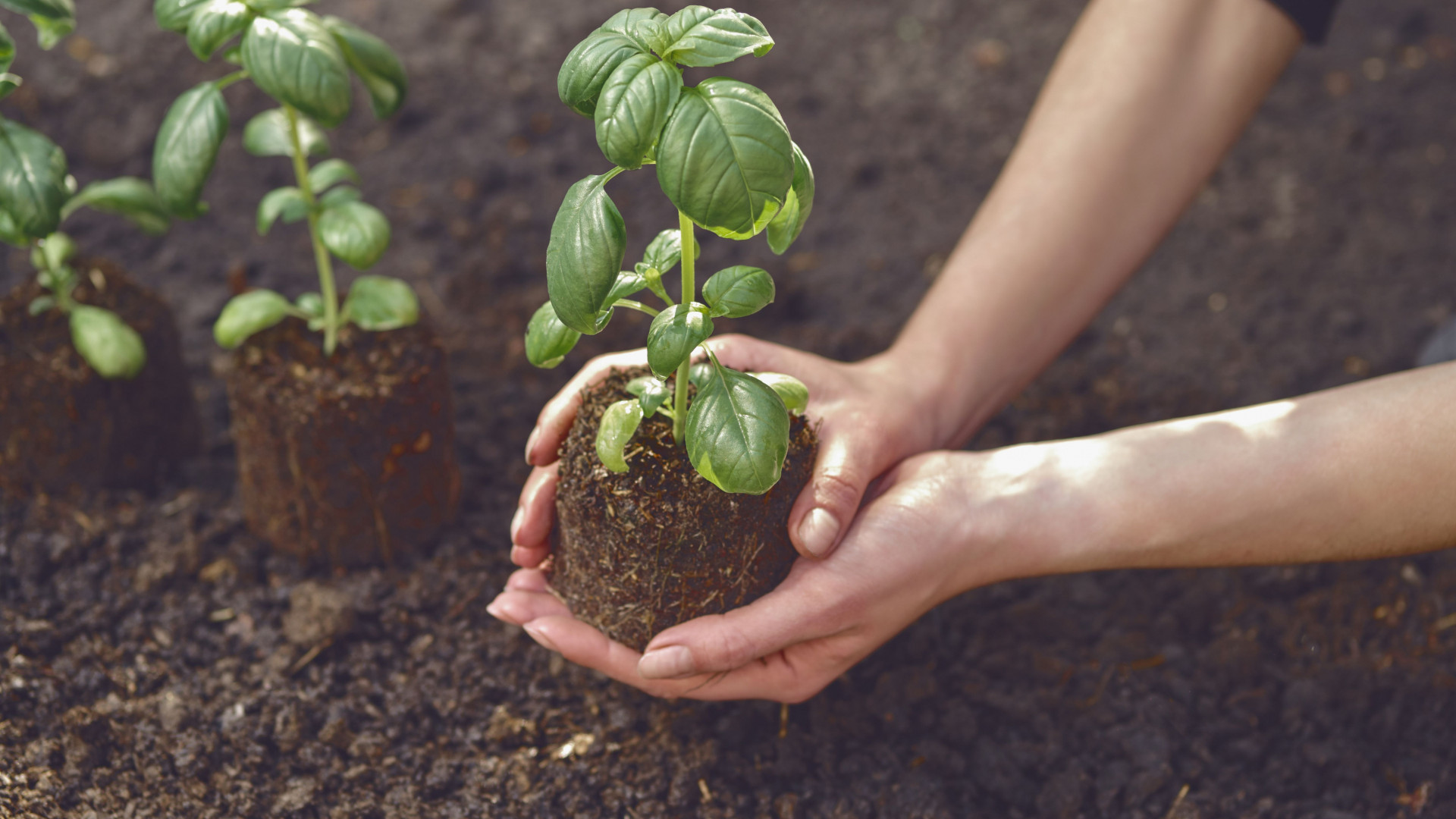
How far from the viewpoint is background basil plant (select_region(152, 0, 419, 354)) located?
149 cm

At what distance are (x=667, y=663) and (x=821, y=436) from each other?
423 mm

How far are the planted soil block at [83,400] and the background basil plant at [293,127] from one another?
1.00 ft

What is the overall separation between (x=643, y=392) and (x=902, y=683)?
2.39 ft

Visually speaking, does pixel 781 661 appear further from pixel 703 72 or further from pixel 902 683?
pixel 703 72

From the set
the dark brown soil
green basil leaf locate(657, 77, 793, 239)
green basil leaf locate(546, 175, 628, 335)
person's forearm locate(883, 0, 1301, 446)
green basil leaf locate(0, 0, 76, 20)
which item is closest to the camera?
green basil leaf locate(657, 77, 793, 239)

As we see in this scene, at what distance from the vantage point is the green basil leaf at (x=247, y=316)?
68.0 inches

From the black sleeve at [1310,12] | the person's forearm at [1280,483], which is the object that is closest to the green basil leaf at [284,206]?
the person's forearm at [1280,483]

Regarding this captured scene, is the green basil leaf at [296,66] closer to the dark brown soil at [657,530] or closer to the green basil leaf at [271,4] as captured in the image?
the green basil leaf at [271,4]

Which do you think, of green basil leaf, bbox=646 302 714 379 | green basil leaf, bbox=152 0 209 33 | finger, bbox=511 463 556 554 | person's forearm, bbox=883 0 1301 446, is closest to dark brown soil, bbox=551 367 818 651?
finger, bbox=511 463 556 554

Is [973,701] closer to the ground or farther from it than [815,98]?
closer to the ground

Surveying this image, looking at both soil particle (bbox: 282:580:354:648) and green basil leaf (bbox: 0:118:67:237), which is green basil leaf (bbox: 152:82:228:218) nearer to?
green basil leaf (bbox: 0:118:67:237)

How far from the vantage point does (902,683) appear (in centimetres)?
177

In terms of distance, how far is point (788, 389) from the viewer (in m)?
1.44

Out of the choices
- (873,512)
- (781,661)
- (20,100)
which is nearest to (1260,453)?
(873,512)
